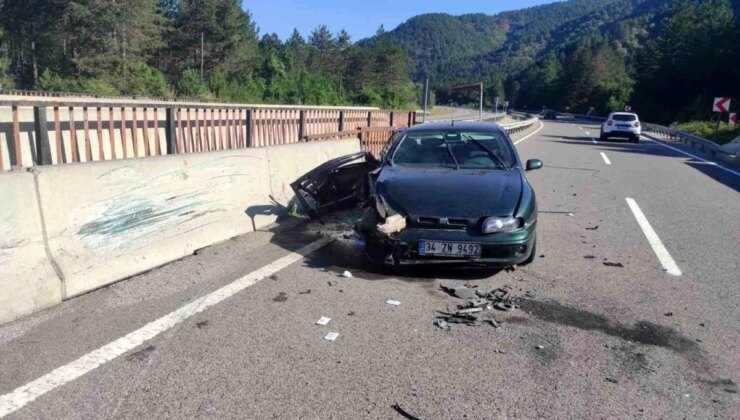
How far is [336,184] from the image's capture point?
8.38 metres

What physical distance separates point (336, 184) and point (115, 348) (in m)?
4.88

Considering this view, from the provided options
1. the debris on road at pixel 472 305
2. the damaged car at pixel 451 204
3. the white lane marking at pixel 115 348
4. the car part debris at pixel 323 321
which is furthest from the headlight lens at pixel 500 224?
the white lane marking at pixel 115 348

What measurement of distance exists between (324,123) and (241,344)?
1175cm

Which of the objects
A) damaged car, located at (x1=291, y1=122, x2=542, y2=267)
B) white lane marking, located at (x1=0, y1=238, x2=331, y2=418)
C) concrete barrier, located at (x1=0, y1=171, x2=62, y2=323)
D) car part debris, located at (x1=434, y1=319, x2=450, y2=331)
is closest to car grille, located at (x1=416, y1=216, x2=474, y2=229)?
damaged car, located at (x1=291, y1=122, x2=542, y2=267)

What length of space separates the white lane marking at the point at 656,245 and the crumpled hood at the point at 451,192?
6.04 ft

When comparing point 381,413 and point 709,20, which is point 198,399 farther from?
point 709,20

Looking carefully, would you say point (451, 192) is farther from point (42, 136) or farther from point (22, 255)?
point (42, 136)

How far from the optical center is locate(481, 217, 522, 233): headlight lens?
536 cm

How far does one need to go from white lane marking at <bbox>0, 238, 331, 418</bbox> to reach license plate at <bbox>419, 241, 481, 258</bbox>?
1.50 meters

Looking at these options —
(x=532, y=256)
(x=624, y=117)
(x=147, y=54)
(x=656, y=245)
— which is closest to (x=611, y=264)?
(x=532, y=256)

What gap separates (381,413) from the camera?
3131mm

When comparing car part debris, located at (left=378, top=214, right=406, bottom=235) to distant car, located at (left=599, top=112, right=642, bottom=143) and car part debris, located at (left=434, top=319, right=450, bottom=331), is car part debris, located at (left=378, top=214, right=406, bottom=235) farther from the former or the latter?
distant car, located at (left=599, top=112, right=642, bottom=143)

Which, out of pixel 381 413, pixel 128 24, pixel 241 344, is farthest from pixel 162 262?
pixel 128 24

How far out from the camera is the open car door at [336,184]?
8.02 metres
